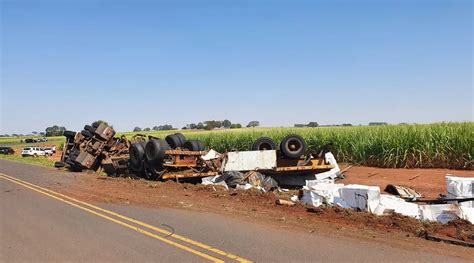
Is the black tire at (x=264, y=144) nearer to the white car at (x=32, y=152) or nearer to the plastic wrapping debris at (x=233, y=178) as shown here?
the plastic wrapping debris at (x=233, y=178)

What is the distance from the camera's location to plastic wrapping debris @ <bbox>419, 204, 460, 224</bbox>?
8375mm

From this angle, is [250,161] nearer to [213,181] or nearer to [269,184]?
[269,184]

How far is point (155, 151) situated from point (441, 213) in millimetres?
11361

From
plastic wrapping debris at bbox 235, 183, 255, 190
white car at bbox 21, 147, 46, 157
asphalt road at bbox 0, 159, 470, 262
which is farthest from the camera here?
white car at bbox 21, 147, 46, 157

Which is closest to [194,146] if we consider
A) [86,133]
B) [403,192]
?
[86,133]

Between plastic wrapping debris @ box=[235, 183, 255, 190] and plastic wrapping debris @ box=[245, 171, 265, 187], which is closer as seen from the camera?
plastic wrapping debris @ box=[235, 183, 255, 190]

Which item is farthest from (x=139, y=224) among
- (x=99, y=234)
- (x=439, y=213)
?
(x=439, y=213)

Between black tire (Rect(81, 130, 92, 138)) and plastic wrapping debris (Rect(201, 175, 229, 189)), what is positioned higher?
black tire (Rect(81, 130, 92, 138))

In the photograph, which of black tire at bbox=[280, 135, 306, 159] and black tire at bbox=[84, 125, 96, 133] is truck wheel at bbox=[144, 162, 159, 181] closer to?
black tire at bbox=[280, 135, 306, 159]

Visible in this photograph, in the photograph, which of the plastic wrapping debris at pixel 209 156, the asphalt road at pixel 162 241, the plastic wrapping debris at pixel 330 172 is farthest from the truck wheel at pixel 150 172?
the asphalt road at pixel 162 241

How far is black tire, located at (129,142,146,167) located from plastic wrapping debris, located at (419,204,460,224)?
12.5 metres

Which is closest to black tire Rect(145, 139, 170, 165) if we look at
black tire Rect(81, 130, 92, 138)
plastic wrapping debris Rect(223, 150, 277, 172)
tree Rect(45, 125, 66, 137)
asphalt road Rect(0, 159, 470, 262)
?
plastic wrapping debris Rect(223, 150, 277, 172)

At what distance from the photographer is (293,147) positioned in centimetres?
1617

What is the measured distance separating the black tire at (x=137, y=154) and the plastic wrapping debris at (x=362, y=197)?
10.8m
